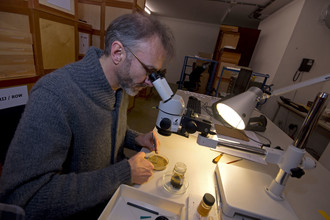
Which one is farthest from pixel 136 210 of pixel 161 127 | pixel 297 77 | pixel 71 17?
pixel 297 77

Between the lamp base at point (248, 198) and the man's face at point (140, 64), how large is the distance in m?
0.59

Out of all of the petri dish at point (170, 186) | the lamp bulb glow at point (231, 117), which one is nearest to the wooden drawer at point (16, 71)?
the petri dish at point (170, 186)

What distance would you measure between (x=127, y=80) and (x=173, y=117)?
0.35 metres

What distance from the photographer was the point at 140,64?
0.75 m

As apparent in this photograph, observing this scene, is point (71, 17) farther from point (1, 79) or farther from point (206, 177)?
point (206, 177)

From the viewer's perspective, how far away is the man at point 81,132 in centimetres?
51

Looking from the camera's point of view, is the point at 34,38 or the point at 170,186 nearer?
the point at 170,186

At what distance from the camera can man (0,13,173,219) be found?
51 cm

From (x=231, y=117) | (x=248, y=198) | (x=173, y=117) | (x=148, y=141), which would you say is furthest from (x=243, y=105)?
(x=148, y=141)

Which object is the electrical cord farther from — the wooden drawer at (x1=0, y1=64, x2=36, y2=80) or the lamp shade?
the wooden drawer at (x1=0, y1=64, x2=36, y2=80)

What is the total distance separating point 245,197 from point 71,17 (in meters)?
2.01

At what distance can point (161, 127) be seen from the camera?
0.60 meters

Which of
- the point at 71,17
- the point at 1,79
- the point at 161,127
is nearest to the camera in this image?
the point at 161,127

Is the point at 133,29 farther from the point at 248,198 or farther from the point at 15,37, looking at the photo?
the point at 15,37
